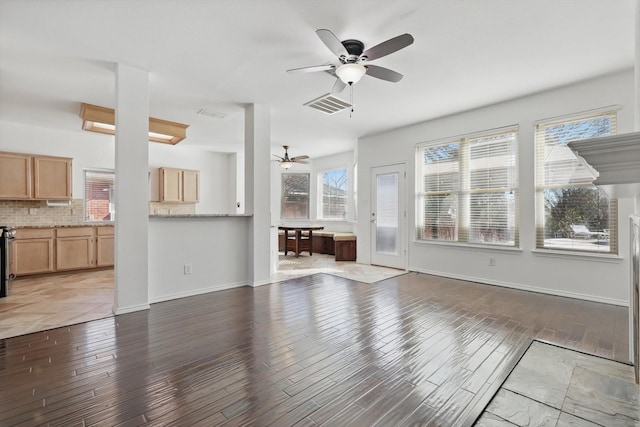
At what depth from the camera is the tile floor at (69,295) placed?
318 centimetres

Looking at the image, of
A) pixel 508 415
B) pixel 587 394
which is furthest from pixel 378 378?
pixel 587 394

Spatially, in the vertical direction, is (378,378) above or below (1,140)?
below

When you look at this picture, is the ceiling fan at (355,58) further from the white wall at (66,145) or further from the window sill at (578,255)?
the white wall at (66,145)

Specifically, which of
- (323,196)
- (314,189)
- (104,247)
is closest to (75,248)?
(104,247)

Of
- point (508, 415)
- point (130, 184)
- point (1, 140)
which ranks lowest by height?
point (508, 415)

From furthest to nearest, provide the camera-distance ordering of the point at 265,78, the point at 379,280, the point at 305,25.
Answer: the point at 379,280, the point at 265,78, the point at 305,25

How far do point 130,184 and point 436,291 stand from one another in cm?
417

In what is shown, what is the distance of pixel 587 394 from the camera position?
1909 millimetres

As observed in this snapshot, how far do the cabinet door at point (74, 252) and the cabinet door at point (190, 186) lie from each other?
2225mm

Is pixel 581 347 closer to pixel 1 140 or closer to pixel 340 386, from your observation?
pixel 340 386

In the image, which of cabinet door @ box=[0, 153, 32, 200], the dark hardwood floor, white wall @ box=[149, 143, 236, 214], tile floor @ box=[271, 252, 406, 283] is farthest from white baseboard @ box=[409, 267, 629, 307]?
cabinet door @ box=[0, 153, 32, 200]

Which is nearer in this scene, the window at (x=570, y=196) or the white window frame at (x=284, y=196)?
the window at (x=570, y=196)

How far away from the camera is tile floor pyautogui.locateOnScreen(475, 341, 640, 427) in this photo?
1.69 metres

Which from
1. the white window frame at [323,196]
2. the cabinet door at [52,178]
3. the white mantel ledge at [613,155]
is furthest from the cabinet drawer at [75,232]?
the white mantel ledge at [613,155]
